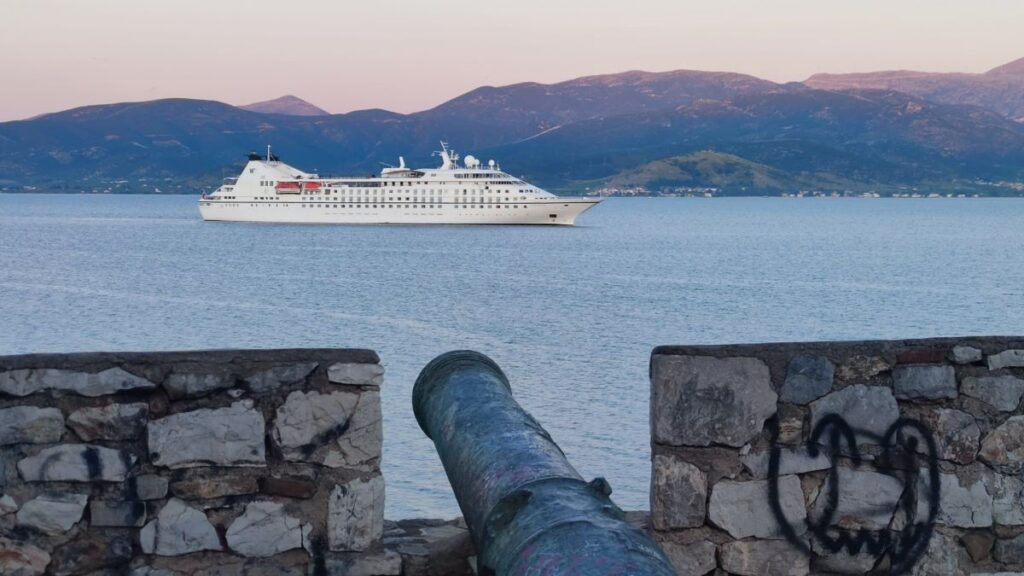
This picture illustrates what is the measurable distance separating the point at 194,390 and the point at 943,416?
256cm

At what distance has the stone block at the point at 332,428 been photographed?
4441mm

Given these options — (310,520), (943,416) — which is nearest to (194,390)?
(310,520)

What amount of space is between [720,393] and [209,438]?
1731mm

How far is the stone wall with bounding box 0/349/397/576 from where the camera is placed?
4.31 m

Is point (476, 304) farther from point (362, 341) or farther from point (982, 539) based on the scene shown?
point (982, 539)

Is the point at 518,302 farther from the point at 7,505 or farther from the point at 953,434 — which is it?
the point at 7,505

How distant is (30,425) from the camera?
4293mm

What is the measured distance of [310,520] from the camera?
4465 millimetres

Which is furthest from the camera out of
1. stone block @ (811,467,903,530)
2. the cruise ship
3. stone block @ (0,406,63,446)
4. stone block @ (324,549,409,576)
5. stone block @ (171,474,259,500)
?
the cruise ship

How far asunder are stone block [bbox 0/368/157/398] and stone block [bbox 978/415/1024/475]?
9.65 ft

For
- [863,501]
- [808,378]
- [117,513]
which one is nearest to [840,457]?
[863,501]

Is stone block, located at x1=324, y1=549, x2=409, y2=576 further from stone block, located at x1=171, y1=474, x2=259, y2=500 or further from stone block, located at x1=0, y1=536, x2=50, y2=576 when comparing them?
stone block, located at x1=0, y1=536, x2=50, y2=576

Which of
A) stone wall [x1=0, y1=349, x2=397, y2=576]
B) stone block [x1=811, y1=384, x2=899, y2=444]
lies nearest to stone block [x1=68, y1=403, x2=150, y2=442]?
stone wall [x1=0, y1=349, x2=397, y2=576]

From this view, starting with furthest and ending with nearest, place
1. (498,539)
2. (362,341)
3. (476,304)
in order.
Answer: (476,304), (362,341), (498,539)
